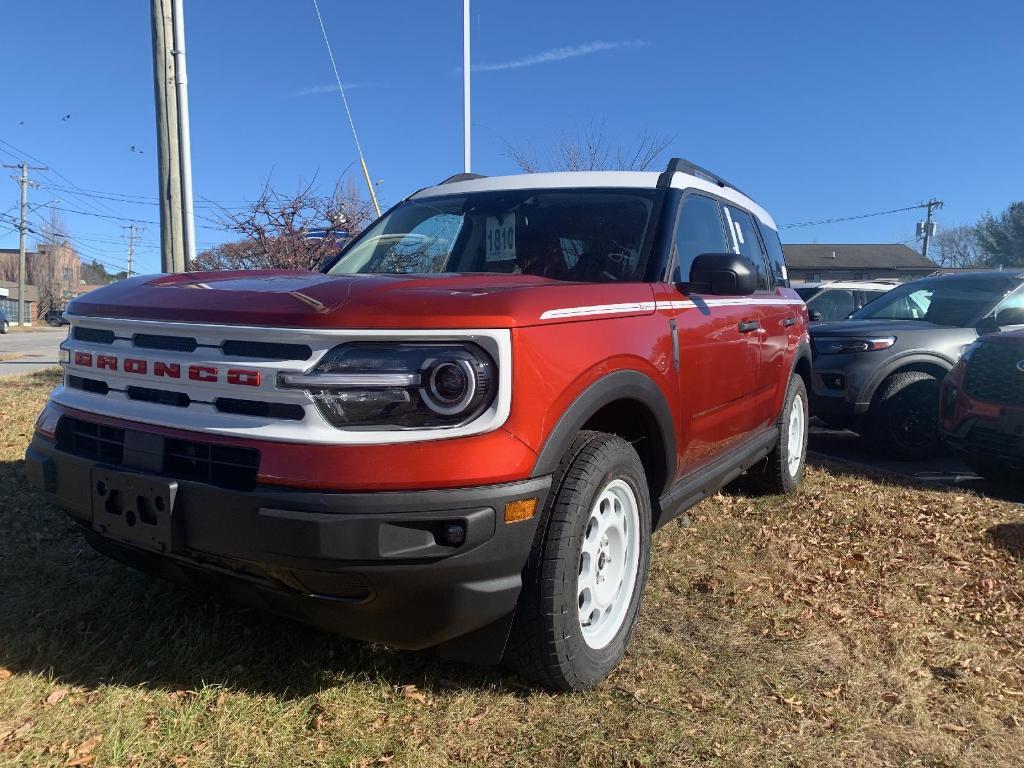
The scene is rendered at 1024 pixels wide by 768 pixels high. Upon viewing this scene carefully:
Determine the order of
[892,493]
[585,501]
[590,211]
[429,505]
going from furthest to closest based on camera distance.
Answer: [892,493] → [590,211] → [585,501] → [429,505]

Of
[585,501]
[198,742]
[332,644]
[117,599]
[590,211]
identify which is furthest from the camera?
[590,211]

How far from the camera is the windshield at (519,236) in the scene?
3.40 meters

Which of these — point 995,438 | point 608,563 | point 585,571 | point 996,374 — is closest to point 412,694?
point 585,571

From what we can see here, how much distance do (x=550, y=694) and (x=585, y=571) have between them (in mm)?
429

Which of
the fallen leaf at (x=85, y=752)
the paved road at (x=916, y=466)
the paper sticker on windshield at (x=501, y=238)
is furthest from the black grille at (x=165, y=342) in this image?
the paved road at (x=916, y=466)

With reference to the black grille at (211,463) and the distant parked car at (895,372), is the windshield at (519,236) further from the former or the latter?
the distant parked car at (895,372)

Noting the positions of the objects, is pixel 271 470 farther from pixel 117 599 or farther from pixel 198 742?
pixel 117 599

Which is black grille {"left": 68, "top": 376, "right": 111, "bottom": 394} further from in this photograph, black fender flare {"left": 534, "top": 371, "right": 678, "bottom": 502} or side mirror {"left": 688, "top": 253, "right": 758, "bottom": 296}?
side mirror {"left": 688, "top": 253, "right": 758, "bottom": 296}

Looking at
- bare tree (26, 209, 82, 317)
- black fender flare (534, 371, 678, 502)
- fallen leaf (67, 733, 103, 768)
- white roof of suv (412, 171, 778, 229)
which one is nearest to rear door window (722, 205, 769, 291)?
white roof of suv (412, 171, 778, 229)

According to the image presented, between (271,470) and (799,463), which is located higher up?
(271,470)

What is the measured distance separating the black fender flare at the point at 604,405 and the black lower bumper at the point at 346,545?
0.09 m

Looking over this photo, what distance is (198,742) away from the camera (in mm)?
2287

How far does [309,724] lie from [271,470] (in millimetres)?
891

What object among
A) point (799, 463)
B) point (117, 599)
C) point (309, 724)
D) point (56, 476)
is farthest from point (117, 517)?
point (799, 463)
